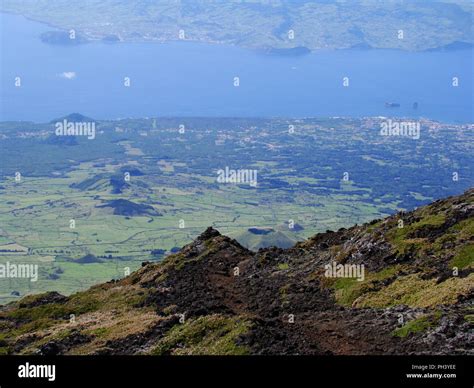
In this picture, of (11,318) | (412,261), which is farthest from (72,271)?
(412,261)

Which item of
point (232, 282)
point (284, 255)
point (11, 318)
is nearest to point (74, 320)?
point (11, 318)

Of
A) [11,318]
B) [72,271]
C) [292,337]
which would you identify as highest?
[292,337]

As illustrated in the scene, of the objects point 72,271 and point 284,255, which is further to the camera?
point 72,271

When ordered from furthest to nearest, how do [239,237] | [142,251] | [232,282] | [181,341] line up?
1. [142,251]
2. [239,237]
3. [232,282]
4. [181,341]
